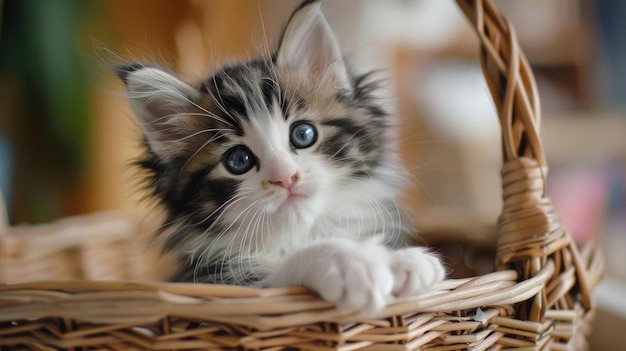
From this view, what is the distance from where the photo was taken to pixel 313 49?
1.52m

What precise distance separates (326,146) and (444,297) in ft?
1.76

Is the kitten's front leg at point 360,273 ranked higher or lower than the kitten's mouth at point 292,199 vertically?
lower

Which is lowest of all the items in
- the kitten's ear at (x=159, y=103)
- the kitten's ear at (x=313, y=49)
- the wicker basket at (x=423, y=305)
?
the wicker basket at (x=423, y=305)

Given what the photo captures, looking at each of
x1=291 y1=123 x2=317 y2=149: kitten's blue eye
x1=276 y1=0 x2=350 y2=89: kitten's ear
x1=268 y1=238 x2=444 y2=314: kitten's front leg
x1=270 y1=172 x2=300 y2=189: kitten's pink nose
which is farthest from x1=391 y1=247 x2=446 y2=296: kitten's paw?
x1=276 y1=0 x2=350 y2=89: kitten's ear

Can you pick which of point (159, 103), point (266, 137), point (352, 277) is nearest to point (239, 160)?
point (266, 137)

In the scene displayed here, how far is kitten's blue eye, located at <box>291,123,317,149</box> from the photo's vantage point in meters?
1.33

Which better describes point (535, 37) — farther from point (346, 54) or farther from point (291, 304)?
point (291, 304)

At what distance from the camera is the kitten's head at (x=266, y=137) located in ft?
4.16

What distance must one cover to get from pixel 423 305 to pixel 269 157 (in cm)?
51

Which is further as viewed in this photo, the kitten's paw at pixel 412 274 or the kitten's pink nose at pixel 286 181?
the kitten's pink nose at pixel 286 181

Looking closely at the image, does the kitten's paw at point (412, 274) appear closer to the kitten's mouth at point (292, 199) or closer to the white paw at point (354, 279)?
the white paw at point (354, 279)

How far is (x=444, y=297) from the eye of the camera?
0.94 metres

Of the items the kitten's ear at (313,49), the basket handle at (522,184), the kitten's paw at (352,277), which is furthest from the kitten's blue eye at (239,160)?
the basket handle at (522,184)

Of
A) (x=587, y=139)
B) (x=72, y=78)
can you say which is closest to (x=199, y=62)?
(x=72, y=78)
